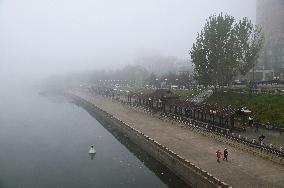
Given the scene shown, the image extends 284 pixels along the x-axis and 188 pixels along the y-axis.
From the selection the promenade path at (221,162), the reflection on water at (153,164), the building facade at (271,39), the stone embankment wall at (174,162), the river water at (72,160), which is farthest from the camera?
the building facade at (271,39)

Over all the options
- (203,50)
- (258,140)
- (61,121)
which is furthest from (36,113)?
(258,140)

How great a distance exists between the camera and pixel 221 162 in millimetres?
39594

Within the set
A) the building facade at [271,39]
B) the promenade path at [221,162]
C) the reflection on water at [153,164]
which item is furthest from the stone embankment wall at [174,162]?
the building facade at [271,39]

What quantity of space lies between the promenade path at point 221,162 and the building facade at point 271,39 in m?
95.1

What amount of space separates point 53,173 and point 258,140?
27133mm

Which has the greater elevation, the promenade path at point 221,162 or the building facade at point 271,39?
the building facade at point 271,39

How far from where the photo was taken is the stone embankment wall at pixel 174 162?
34.2m

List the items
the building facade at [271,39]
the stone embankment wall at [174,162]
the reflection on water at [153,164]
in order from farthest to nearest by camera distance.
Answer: the building facade at [271,39] → the reflection on water at [153,164] → the stone embankment wall at [174,162]

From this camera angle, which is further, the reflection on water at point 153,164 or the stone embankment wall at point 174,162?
the reflection on water at point 153,164

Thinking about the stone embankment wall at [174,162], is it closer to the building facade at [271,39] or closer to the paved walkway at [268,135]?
the paved walkway at [268,135]

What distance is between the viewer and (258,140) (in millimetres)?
48906

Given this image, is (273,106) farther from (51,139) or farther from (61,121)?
(61,121)

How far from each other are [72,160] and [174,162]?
16.4 meters

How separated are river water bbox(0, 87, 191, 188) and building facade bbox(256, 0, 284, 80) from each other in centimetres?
8761
